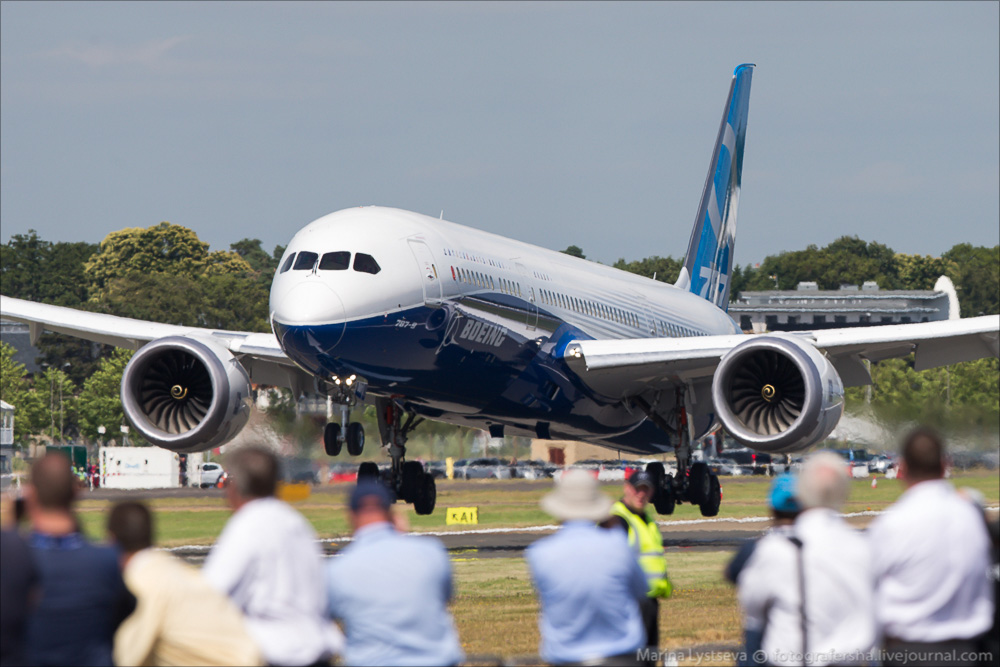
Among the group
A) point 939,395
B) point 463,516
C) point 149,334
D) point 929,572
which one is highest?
point 149,334

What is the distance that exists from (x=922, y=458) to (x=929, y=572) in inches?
23.2

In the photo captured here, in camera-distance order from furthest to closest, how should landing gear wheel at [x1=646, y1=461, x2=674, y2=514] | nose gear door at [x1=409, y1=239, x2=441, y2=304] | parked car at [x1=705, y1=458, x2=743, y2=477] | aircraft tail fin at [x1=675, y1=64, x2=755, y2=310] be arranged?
parked car at [x1=705, y1=458, x2=743, y2=477] → aircraft tail fin at [x1=675, y1=64, x2=755, y2=310] → landing gear wheel at [x1=646, y1=461, x2=674, y2=514] → nose gear door at [x1=409, y1=239, x2=441, y2=304]

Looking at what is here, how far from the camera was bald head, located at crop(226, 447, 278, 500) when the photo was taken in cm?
738

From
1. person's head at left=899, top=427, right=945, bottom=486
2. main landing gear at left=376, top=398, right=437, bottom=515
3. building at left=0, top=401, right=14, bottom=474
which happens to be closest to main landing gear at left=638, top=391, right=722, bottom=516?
main landing gear at left=376, top=398, right=437, bottom=515

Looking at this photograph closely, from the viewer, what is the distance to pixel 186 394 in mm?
25828

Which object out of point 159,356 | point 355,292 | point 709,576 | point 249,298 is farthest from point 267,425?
point 249,298

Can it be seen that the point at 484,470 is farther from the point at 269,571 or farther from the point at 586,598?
the point at 269,571

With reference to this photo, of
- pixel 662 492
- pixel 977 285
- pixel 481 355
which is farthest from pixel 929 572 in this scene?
pixel 977 285

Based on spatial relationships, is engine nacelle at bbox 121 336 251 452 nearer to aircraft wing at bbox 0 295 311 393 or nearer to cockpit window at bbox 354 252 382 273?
aircraft wing at bbox 0 295 311 393

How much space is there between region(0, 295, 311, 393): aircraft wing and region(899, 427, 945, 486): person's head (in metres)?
18.8

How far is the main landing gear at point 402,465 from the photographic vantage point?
87.9 ft

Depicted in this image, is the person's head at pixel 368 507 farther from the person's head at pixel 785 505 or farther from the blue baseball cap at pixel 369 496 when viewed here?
the person's head at pixel 785 505

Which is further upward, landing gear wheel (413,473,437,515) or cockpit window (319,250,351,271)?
cockpit window (319,250,351,271)

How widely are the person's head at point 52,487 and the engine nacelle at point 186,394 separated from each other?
18.3m
